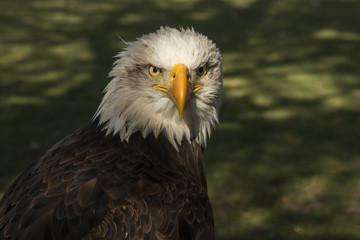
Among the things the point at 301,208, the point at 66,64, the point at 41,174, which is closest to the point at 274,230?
the point at 301,208

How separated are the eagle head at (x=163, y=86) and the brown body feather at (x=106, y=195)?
0.09m

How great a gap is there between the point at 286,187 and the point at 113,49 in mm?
5638

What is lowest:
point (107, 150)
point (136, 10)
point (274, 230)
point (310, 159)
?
point (274, 230)

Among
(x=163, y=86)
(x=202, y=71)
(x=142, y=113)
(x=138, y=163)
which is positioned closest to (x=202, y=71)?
(x=202, y=71)

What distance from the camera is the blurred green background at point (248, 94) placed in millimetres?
6605

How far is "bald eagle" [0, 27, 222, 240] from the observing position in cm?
331

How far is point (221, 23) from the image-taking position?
43.8 feet

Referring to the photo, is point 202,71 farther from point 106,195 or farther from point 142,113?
point 106,195

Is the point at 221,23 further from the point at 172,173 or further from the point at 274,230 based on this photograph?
the point at 172,173

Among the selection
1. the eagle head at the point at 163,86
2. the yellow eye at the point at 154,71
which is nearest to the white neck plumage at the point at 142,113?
the eagle head at the point at 163,86

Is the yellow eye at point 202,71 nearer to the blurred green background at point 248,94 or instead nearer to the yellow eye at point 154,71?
the yellow eye at point 154,71

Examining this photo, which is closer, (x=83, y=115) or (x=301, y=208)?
(x=301, y=208)

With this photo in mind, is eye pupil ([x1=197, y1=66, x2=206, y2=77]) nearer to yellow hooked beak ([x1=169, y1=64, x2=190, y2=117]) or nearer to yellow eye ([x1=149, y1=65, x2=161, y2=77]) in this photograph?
yellow hooked beak ([x1=169, y1=64, x2=190, y2=117])

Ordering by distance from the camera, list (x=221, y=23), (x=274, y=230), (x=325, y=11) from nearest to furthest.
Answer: (x=274, y=230)
(x=221, y=23)
(x=325, y=11)
